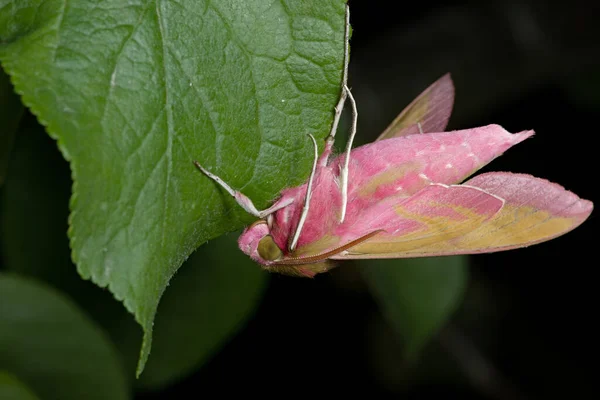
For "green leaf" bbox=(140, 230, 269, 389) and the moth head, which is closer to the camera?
the moth head

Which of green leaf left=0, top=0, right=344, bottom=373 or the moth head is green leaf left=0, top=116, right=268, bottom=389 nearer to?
the moth head

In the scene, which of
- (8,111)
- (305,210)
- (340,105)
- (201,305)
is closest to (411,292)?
(201,305)

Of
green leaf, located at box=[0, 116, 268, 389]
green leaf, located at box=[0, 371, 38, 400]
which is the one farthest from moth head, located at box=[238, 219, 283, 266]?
green leaf, located at box=[0, 116, 268, 389]

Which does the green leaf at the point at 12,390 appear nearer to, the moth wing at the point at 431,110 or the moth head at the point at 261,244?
the moth head at the point at 261,244

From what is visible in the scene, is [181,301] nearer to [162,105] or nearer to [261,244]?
[261,244]

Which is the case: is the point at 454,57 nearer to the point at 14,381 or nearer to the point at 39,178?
the point at 39,178

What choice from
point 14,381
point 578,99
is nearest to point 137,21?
point 14,381
